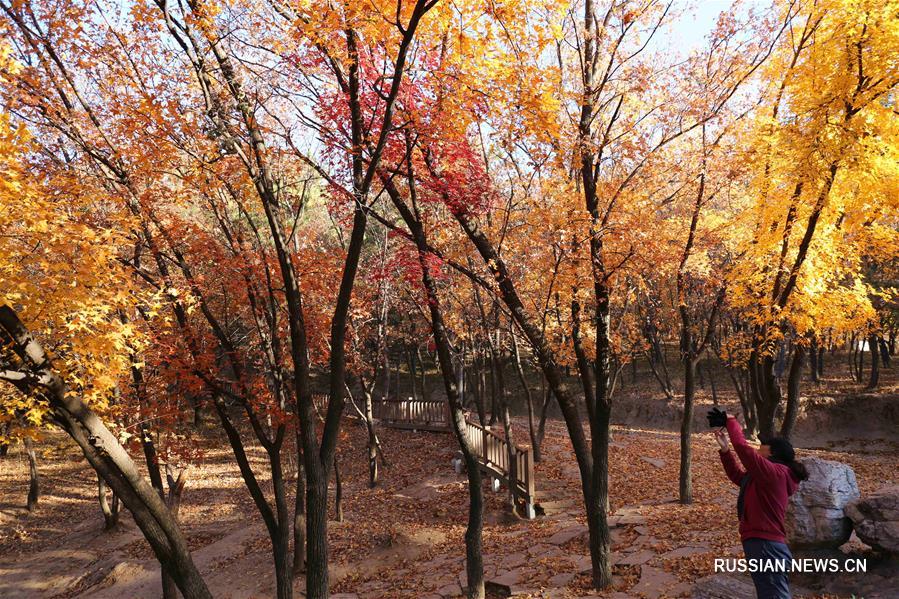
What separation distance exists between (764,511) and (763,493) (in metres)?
0.14

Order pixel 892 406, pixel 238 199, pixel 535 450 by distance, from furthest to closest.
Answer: pixel 892 406 → pixel 535 450 → pixel 238 199

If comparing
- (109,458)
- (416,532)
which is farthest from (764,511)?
(416,532)

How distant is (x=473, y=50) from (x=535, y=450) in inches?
509

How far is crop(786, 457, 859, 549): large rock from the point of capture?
6.14m

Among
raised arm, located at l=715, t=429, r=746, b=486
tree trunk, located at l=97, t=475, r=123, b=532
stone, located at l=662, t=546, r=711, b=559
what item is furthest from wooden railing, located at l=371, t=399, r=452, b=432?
raised arm, located at l=715, t=429, r=746, b=486

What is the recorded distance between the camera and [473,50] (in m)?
6.74

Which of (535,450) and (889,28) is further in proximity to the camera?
(535,450)

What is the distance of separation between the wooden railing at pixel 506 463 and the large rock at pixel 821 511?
669cm

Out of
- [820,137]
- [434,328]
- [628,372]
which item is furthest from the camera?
[628,372]

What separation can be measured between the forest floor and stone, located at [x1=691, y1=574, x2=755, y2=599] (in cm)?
73

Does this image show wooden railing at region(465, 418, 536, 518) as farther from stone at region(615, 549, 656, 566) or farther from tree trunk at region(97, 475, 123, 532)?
tree trunk at region(97, 475, 123, 532)

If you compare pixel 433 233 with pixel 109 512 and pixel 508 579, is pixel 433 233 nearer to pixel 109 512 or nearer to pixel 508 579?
pixel 508 579

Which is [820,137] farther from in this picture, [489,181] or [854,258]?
[489,181]

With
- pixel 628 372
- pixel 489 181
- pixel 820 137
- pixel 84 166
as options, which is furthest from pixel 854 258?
pixel 628 372
